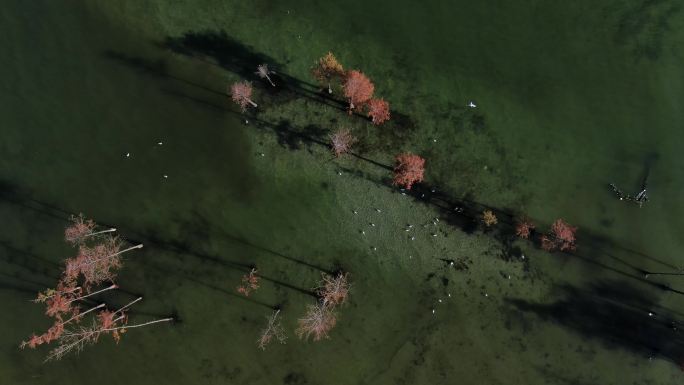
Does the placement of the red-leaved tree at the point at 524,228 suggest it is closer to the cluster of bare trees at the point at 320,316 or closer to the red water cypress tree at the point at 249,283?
the cluster of bare trees at the point at 320,316

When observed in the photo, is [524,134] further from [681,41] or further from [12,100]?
[12,100]

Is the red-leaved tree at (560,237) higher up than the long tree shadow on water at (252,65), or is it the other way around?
the long tree shadow on water at (252,65)

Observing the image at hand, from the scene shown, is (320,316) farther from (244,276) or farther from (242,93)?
(242,93)

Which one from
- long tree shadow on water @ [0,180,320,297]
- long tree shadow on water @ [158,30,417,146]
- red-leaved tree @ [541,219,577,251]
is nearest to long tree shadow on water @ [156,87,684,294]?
red-leaved tree @ [541,219,577,251]

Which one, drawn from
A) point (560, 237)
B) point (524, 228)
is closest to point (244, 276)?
point (524, 228)

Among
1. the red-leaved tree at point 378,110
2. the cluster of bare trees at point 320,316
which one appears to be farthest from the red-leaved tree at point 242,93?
the cluster of bare trees at point 320,316

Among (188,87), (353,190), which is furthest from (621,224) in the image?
(188,87)

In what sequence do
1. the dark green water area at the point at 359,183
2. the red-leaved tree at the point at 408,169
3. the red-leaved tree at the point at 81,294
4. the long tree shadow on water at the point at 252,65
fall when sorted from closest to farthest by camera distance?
the red-leaved tree at the point at 408,169 < the dark green water area at the point at 359,183 < the red-leaved tree at the point at 81,294 < the long tree shadow on water at the point at 252,65
